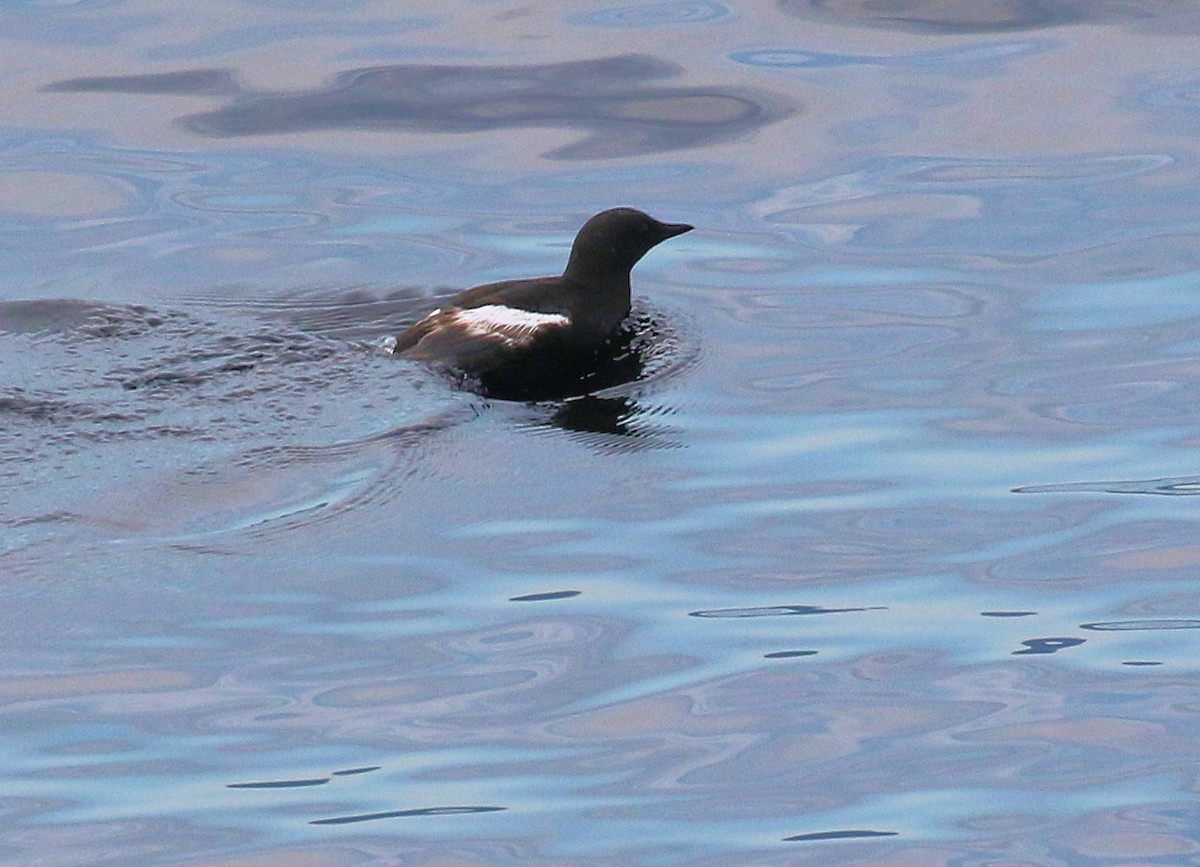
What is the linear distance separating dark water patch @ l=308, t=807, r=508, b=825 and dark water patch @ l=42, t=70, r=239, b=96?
8911 millimetres

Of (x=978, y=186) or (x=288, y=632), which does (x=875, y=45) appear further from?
(x=288, y=632)

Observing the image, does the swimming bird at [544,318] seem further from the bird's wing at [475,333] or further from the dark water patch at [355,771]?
the dark water patch at [355,771]

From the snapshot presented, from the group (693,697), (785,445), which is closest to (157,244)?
(785,445)

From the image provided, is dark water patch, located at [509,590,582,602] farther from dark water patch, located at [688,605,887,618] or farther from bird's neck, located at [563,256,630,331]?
bird's neck, located at [563,256,630,331]

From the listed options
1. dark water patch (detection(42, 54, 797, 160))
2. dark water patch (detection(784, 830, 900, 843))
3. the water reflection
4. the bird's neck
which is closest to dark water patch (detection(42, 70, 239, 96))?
dark water patch (detection(42, 54, 797, 160))

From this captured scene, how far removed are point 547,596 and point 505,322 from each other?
2.54 m

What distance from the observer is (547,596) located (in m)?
6.57

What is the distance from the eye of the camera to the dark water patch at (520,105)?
12.9m

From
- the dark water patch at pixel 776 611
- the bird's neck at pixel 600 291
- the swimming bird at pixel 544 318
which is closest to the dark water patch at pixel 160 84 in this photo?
the swimming bird at pixel 544 318

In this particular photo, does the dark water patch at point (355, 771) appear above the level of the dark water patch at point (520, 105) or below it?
below

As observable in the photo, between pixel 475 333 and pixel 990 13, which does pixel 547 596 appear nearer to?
pixel 475 333

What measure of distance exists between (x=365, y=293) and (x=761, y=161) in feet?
10.4

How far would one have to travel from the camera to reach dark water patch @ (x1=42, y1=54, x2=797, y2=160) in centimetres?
1285

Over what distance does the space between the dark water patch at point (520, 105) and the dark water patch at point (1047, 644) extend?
678 cm
